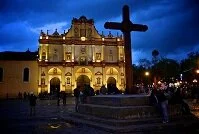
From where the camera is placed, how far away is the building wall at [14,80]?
51.6 m

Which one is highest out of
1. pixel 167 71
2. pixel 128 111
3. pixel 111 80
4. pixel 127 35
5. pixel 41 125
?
pixel 167 71

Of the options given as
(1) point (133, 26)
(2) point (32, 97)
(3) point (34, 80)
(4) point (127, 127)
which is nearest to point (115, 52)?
(3) point (34, 80)

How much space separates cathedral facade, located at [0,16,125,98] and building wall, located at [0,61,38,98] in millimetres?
189

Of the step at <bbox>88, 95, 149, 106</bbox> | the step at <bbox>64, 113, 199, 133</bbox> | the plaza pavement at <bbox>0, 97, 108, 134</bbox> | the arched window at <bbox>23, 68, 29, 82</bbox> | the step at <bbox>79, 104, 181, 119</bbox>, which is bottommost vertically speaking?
the plaza pavement at <bbox>0, 97, 108, 134</bbox>

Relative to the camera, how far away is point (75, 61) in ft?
186

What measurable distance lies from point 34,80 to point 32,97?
3606 cm

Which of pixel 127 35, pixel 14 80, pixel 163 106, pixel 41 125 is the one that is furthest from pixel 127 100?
pixel 14 80

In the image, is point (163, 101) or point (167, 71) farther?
point (167, 71)

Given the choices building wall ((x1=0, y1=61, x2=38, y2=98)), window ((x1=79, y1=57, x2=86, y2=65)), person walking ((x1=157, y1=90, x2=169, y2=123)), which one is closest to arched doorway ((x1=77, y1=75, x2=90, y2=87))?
window ((x1=79, y1=57, x2=86, y2=65))

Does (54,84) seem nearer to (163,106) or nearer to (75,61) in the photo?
(75,61)

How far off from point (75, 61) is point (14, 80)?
43.0 feet

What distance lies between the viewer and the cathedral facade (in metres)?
53.9

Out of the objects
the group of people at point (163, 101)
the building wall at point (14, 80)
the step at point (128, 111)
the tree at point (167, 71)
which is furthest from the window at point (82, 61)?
the group of people at point (163, 101)

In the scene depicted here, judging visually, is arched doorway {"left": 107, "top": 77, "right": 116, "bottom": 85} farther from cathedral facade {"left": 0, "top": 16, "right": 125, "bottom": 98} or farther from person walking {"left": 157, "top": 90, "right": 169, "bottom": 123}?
person walking {"left": 157, "top": 90, "right": 169, "bottom": 123}
